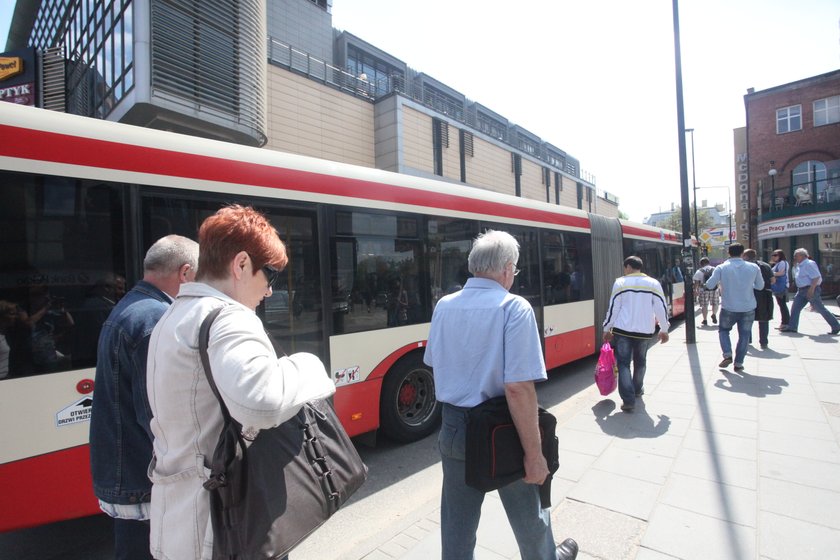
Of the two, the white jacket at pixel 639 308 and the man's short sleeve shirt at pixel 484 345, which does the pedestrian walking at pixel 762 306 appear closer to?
the white jacket at pixel 639 308

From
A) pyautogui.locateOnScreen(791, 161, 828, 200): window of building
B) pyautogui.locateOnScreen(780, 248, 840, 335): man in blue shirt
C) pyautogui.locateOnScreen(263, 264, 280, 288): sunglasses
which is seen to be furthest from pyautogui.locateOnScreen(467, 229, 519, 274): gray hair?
pyautogui.locateOnScreen(791, 161, 828, 200): window of building

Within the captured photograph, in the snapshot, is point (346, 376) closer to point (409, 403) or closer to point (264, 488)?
point (409, 403)

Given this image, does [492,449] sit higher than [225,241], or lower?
lower

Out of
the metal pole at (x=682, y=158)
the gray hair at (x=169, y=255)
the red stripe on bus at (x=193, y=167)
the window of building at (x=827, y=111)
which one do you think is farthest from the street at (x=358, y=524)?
the window of building at (x=827, y=111)

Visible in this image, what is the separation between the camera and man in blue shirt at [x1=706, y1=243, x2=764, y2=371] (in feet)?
22.2

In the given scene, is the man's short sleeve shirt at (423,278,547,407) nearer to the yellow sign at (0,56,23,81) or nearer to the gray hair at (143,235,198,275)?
the gray hair at (143,235,198,275)

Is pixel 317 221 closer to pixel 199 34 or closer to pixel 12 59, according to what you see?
pixel 199 34

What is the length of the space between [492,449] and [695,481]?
2585 mm

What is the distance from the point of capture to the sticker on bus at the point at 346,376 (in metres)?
4.18

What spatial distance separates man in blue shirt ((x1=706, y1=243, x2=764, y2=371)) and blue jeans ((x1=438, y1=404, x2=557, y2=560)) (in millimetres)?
6196

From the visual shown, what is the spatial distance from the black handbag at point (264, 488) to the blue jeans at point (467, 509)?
2.75ft

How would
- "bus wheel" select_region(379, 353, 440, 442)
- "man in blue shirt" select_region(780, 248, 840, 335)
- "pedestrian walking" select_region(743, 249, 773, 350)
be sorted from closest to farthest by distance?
1. "bus wheel" select_region(379, 353, 440, 442)
2. "pedestrian walking" select_region(743, 249, 773, 350)
3. "man in blue shirt" select_region(780, 248, 840, 335)

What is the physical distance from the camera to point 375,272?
15.0 feet

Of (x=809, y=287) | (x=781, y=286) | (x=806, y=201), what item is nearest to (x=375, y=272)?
(x=809, y=287)
